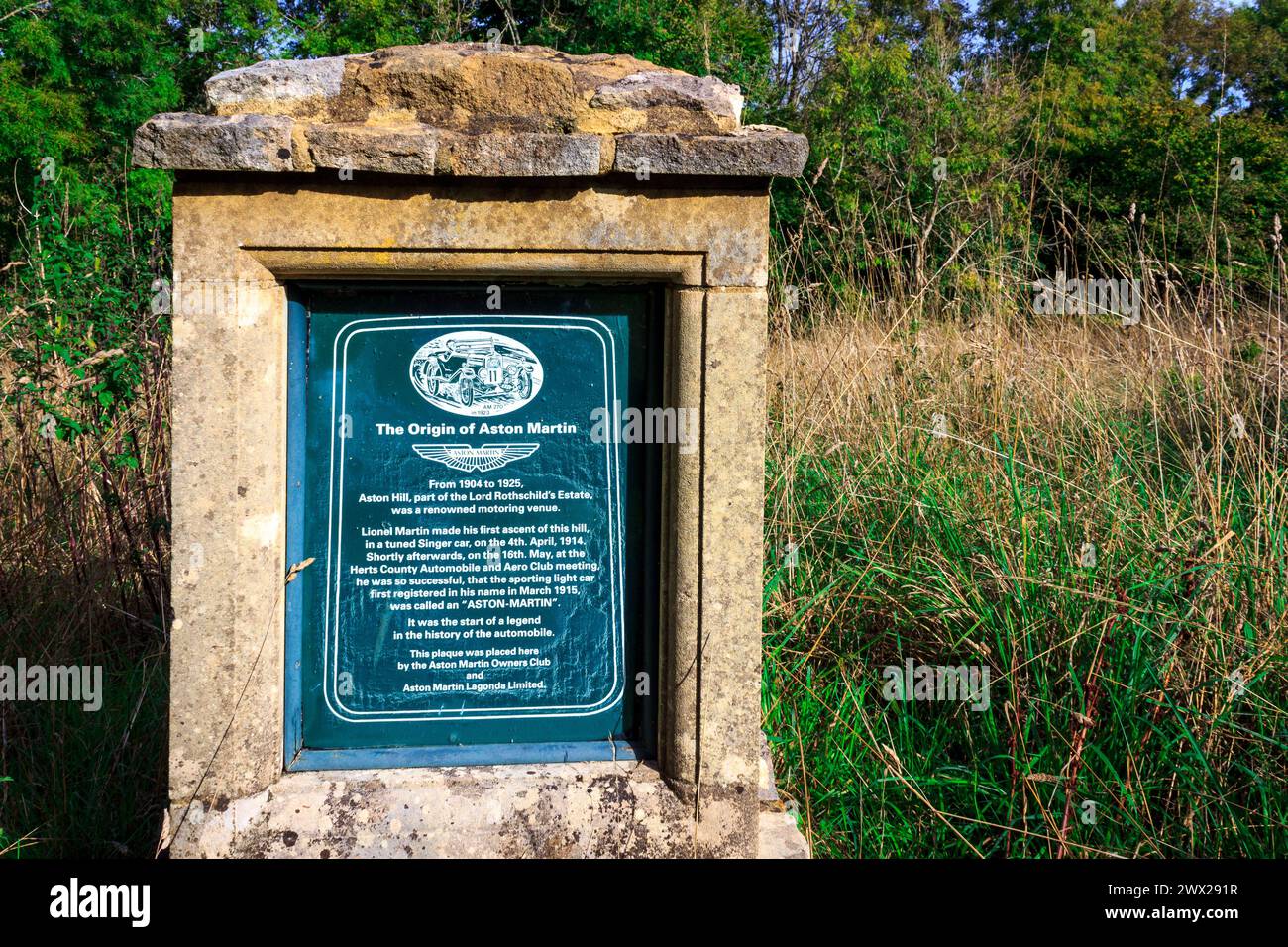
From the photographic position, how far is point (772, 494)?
382 cm

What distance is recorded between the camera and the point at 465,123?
224cm

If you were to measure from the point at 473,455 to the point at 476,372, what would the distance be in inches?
7.3

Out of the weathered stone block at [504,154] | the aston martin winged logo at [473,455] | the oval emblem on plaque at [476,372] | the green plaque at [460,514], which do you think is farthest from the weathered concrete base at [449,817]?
the weathered stone block at [504,154]

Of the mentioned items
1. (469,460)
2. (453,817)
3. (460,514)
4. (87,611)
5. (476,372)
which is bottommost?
(453,817)

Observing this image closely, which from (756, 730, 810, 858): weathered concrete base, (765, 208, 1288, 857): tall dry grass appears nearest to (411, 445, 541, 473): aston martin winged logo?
(756, 730, 810, 858): weathered concrete base

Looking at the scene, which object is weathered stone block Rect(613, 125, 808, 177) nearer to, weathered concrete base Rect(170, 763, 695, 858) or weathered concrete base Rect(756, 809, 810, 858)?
weathered concrete base Rect(170, 763, 695, 858)

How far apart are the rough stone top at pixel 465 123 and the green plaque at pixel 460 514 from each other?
0.32 metres

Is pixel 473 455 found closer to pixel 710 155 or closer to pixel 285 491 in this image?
pixel 285 491

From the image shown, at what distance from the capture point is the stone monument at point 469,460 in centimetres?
218

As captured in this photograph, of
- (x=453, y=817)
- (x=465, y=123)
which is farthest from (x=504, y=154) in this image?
(x=453, y=817)

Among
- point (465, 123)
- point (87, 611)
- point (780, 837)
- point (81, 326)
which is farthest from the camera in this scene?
point (81, 326)

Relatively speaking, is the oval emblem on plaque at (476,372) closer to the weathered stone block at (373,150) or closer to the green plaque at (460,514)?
the green plaque at (460,514)

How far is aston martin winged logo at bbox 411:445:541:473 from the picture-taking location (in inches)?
91.2

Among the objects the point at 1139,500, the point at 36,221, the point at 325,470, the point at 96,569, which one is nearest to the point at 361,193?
the point at 325,470
